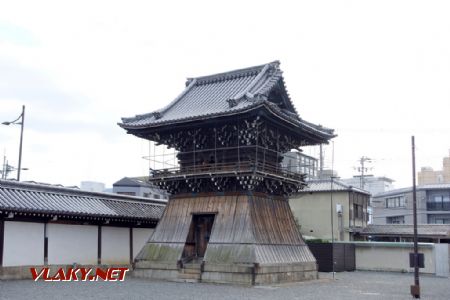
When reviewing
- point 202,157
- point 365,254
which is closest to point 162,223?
point 202,157

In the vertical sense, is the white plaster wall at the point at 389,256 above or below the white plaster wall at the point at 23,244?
below

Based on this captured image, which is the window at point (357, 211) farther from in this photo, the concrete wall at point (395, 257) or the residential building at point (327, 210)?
the concrete wall at point (395, 257)

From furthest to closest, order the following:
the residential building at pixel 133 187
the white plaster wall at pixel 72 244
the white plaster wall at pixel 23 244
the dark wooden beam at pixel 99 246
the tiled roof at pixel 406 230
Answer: the residential building at pixel 133 187 → the tiled roof at pixel 406 230 → the dark wooden beam at pixel 99 246 → the white plaster wall at pixel 72 244 → the white plaster wall at pixel 23 244

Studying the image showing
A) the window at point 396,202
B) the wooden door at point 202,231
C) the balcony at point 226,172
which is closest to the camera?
the balcony at point 226,172

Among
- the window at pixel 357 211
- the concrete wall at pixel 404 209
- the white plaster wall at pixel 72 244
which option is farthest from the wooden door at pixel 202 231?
the concrete wall at pixel 404 209

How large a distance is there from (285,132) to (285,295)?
1301cm

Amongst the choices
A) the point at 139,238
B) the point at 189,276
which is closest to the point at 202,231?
the point at 189,276

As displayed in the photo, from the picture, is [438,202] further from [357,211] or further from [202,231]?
[202,231]

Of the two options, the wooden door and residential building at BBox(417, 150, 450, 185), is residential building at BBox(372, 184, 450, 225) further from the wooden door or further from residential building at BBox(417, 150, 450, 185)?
the wooden door

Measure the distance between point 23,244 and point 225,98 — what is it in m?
15.1

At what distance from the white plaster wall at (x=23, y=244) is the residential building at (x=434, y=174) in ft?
288

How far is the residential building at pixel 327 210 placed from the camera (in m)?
54.4

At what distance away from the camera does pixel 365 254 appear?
46281mm

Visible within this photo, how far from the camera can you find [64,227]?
108 feet
